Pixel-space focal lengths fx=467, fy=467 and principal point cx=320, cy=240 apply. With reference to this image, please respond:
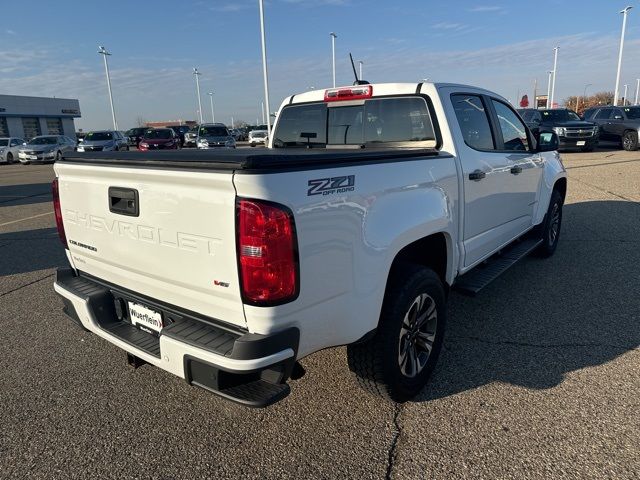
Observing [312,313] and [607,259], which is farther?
[607,259]

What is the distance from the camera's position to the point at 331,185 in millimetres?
2150

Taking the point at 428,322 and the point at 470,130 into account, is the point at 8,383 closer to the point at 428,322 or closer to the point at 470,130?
the point at 428,322

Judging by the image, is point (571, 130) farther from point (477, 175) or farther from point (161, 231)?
point (161, 231)

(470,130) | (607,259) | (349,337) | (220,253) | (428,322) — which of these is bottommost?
(607,259)

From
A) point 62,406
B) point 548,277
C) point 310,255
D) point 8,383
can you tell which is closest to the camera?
point 310,255

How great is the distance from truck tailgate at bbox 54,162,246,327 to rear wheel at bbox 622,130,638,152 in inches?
852

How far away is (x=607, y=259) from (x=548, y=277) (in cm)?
114

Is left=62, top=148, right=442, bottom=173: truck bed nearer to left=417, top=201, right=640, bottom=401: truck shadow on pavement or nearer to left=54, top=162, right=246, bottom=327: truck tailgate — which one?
left=54, top=162, right=246, bottom=327: truck tailgate

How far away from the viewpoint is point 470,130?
3.67 meters

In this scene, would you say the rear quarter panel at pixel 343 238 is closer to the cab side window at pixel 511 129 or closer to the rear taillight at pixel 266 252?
the rear taillight at pixel 266 252

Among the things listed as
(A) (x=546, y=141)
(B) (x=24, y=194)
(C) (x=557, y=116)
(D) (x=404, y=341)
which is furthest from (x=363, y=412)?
(C) (x=557, y=116)

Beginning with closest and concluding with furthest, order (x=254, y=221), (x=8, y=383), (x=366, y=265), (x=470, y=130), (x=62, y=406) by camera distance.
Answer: (x=254, y=221) → (x=366, y=265) → (x=62, y=406) → (x=8, y=383) → (x=470, y=130)

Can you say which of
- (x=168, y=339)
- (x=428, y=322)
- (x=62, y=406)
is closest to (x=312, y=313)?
(x=168, y=339)

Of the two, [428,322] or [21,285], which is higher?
[428,322]
